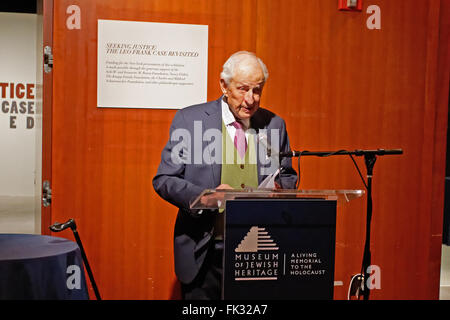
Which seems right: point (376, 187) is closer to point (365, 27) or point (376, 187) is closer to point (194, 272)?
point (365, 27)

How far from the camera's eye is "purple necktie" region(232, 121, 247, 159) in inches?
105

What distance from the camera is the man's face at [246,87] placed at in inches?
103

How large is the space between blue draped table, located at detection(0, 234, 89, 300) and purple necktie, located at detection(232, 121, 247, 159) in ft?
3.22

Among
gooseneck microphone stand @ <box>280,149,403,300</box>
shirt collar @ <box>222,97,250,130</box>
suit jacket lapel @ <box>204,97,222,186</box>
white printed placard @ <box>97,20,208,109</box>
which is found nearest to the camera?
gooseneck microphone stand @ <box>280,149,403,300</box>

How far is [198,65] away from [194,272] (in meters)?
1.36

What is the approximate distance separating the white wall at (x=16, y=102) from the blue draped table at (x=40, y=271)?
24.9 ft

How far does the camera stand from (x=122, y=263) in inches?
127

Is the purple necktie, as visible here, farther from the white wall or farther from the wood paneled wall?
the white wall

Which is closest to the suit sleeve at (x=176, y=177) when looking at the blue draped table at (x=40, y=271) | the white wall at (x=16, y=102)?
the blue draped table at (x=40, y=271)

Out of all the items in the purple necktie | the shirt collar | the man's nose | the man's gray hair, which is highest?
the man's gray hair

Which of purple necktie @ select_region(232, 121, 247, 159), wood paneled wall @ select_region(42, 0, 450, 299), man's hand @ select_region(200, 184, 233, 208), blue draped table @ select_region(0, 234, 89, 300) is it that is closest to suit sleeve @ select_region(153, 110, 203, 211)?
purple necktie @ select_region(232, 121, 247, 159)

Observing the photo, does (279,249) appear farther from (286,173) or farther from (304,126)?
(304,126)

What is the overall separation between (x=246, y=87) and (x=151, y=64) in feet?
2.72
